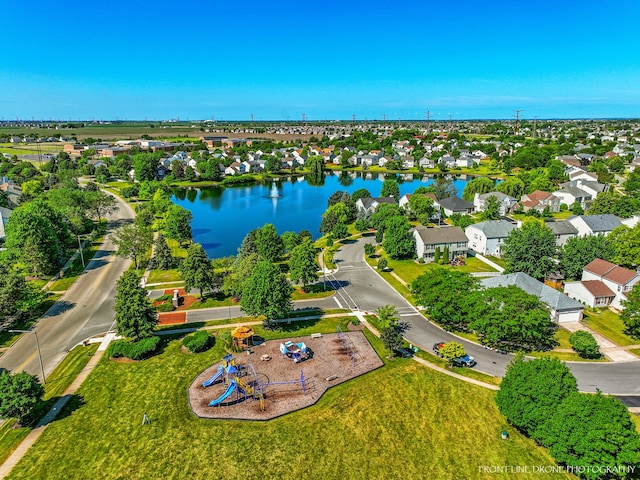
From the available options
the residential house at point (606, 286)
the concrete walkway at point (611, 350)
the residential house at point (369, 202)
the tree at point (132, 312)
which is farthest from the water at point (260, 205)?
the concrete walkway at point (611, 350)

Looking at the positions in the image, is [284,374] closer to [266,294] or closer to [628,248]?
[266,294]

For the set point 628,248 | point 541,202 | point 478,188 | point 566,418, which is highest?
point 478,188

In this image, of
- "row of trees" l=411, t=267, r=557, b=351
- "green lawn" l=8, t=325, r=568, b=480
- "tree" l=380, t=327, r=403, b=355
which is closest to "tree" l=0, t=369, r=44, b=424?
"green lawn" l=8, t=325, r=568, b=480

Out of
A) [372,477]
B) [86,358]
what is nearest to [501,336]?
[372,477]

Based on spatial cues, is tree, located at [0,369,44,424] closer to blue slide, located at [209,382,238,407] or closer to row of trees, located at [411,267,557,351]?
blue slide, located at [209,382,238,407]

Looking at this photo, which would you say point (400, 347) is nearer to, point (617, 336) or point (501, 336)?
point (501, 336)

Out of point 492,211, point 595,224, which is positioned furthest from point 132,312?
point 492,211

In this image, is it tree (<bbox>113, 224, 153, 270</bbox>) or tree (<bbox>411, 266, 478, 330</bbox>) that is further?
tree (<bbox>113, 224, 153, 270</bbox>)
